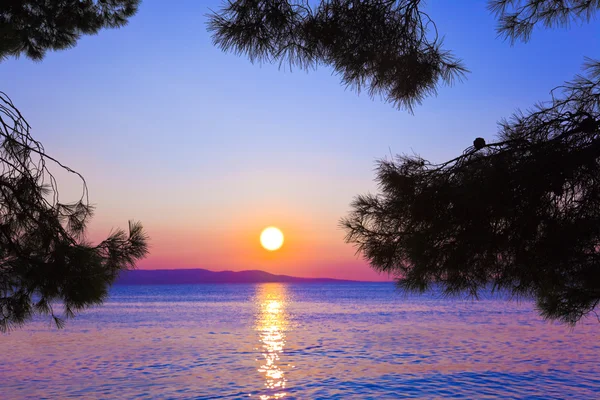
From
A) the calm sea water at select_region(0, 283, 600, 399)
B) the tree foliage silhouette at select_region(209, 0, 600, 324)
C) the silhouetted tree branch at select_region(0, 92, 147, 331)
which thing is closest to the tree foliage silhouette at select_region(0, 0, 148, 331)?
the silhouetted tree branch at select_region(0, 92, 147, 331)

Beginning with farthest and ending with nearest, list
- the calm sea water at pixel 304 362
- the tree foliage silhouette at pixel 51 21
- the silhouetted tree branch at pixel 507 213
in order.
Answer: the calm sea water at pixel 304 362, the tree foliage silhouette at pixel 51 21, the silhouetted tree branch at pixel 507 213

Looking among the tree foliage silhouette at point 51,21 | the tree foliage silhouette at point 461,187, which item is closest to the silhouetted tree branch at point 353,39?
the tree foliage silhouette at point 461,187

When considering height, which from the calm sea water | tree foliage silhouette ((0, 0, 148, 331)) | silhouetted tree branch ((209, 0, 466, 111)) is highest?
silhouetted tree branch ((209, 0, 466, 111))

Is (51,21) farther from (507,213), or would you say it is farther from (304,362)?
(304,362)

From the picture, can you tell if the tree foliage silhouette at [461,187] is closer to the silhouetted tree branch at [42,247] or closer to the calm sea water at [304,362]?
the silhouetted tree branch at [42,247]

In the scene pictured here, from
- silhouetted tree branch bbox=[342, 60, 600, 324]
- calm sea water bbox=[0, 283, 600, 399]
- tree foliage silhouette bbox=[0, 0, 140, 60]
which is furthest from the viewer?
calm sea water bbox=[0, 283, 600, 399]

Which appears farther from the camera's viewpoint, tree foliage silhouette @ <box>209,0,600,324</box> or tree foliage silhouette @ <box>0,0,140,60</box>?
tree foliage silhouette @ <box>0,0,140,60</box>

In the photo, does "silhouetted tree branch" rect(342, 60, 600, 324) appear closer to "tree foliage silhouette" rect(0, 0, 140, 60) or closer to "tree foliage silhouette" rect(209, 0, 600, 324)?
"tree foliage silhouette" rect(209, 0, 600, 324)

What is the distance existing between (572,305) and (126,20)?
730 centimetres

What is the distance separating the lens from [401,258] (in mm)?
4766

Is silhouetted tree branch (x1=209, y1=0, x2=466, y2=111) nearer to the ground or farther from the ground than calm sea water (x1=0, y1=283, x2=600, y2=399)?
farther from the ground

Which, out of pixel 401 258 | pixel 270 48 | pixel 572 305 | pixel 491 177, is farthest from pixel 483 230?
pixel 270 48

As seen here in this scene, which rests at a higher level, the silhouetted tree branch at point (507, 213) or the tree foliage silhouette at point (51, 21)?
the tree foliage silhouette at point (51, 21)

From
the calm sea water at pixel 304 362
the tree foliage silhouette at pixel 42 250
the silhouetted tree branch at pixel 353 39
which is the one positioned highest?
the silhouetted tree branch at pixel 353 39
